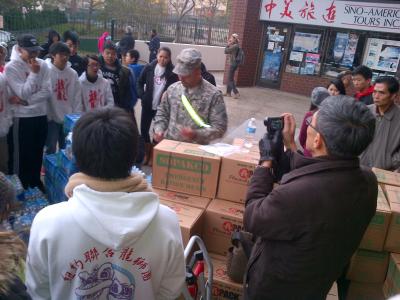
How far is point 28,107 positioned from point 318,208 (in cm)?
346

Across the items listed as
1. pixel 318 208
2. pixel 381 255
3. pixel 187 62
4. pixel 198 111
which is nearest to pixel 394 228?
pixel 381 255

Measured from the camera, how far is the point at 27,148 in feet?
14.0

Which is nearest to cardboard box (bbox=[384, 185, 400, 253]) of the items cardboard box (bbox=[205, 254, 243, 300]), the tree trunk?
cardboard box (bbox=[205, 254, 243, 300])

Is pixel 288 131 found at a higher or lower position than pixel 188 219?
higher

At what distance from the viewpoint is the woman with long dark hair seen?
5266mm

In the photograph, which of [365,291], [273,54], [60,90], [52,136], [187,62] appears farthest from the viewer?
[273,54]

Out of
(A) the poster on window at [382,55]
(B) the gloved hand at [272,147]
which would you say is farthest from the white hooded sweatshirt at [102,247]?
(A) the poster on window at [382,55]

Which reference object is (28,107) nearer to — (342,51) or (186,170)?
(186,170)

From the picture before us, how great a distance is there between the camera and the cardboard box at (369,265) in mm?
2672

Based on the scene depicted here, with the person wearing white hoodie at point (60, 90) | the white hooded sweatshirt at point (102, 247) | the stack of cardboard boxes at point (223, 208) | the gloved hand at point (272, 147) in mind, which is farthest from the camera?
the person wearing white hoodie at point (60, 90)

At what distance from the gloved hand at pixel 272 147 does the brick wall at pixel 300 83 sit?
33.6 feet

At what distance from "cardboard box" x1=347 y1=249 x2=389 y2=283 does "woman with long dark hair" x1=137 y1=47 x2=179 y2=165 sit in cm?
340

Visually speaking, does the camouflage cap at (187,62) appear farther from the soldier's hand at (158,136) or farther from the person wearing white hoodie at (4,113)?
the person wearing white hoodie at (4,113)

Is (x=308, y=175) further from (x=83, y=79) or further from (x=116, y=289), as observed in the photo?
(x=83, y=79)
